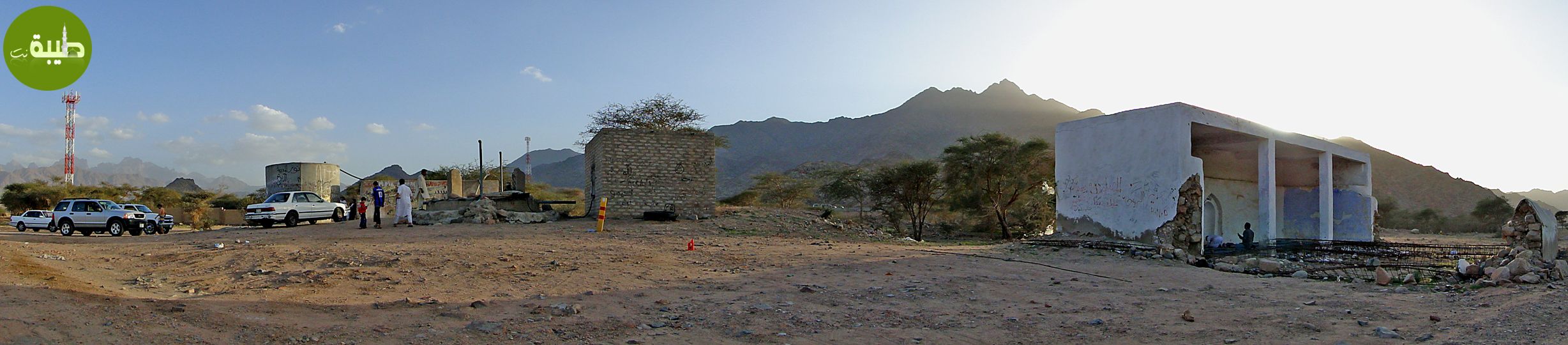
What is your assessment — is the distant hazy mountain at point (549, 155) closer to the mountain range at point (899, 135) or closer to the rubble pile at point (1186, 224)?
the mountain range at point (899, 135)

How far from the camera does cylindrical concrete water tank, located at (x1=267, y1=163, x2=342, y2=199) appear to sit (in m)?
28.9

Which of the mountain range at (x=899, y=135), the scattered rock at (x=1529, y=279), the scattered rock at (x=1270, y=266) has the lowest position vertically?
the scattered rock at (x=1270, y=266)

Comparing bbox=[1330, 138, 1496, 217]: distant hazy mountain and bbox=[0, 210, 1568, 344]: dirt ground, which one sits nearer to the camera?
bbox=[0, 210, 1568, 344]: dirt ground

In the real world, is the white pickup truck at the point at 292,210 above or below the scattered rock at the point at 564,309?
above

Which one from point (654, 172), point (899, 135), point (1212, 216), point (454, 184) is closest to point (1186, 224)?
point (1212, 216)

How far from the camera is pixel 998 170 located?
27.0m

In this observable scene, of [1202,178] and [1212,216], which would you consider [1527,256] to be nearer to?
[1202,178]

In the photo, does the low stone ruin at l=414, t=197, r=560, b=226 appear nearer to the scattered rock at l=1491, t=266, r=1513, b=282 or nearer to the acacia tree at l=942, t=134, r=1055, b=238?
the acacia tree at l=942, t=134, r=1055, b=238

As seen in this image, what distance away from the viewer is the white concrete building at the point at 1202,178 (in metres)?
15.2

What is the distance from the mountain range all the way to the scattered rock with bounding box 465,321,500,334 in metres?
66.7

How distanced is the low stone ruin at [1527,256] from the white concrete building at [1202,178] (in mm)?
4553

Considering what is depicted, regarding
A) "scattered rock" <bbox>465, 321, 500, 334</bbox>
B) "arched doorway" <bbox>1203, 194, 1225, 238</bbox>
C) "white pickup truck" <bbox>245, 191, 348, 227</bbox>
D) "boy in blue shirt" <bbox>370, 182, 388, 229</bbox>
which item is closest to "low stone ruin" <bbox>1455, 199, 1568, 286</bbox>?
"arched doorway" <bbox>1203, 194, 1225, 238</bbox>

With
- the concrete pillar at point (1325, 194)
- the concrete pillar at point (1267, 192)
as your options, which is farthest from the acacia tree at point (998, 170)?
the concrete pillar at point (1267, 192)

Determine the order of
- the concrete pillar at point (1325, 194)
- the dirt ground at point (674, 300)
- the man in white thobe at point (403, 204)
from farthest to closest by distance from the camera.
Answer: the concrete pillar at point (1325, 194), the man in white thobe at point (403, 204), the dirt ground at point (674, 300)
